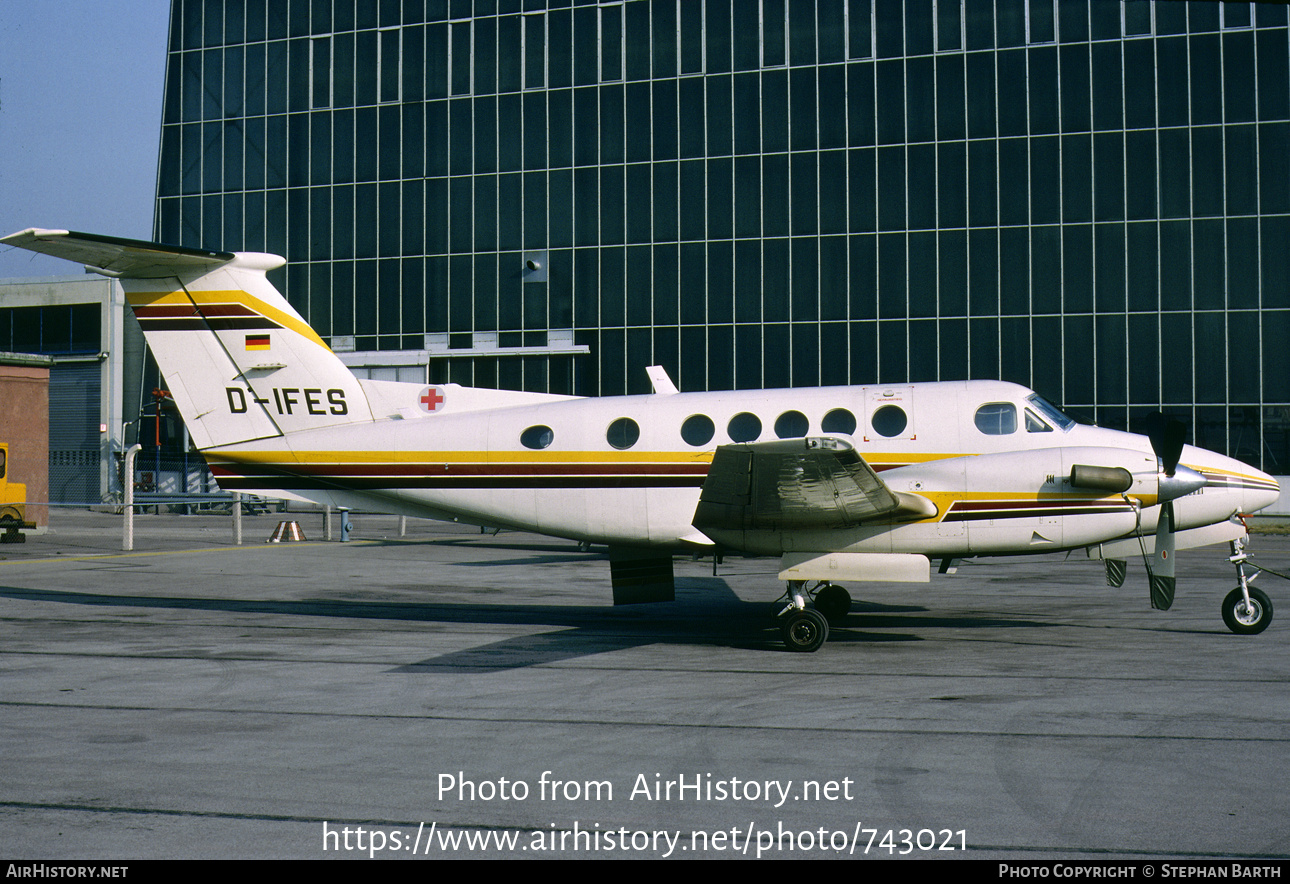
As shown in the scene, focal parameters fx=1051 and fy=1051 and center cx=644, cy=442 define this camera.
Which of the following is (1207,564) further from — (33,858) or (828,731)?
(33,858)

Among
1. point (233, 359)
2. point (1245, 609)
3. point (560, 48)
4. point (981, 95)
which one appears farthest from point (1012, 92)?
point (233, 359)

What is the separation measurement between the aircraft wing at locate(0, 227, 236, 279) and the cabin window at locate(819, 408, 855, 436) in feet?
25.8

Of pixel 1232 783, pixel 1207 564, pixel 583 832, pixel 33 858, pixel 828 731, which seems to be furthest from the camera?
pixel 1207 564

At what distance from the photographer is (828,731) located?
308 inches

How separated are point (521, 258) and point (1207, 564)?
30.7m

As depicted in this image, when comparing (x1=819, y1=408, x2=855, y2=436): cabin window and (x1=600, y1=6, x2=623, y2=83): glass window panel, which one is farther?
(x1=600, y1=6, x2=623, y2=83): glass window panel

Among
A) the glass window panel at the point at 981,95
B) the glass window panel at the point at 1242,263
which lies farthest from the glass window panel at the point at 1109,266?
the glass window panel at the point at 981,95

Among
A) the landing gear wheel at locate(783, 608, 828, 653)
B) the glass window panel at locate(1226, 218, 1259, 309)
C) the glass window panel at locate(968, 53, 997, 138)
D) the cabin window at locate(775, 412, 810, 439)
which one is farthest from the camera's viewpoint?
the glass window panel at locate(968, 53, 997, 138)

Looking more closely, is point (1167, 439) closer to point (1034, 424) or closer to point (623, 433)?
point (1034, 424)

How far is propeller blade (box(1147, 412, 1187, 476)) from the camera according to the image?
1159 centimetres

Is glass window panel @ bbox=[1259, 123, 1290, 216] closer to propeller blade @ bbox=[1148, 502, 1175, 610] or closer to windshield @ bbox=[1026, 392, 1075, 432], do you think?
windshield @ bbox=[1026, 392, 1075, 432]

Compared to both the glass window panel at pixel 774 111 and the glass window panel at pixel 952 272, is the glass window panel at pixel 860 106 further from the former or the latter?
the glass window panel at pixel 952 272

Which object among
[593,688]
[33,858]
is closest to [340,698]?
[593,688]

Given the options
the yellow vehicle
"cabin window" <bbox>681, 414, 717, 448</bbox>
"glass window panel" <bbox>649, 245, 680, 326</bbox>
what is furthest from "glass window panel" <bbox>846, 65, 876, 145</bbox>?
"cabin window" <bbox>681, 414, 717, 448</bbox>
